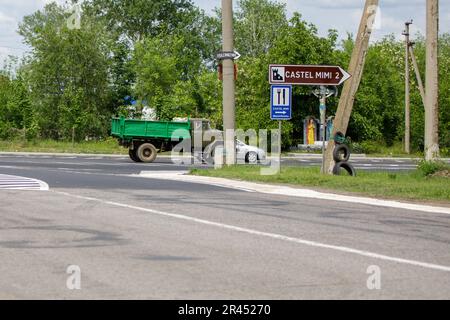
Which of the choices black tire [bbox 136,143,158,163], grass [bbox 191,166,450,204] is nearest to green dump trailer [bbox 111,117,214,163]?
black tire [bbox 136,143,158,163]

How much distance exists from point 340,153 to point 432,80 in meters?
3.46

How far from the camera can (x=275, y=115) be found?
2642cm

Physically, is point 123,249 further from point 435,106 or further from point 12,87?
point 12,87

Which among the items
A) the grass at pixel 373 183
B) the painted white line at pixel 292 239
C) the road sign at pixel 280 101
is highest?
the road sign at pixel 280 101

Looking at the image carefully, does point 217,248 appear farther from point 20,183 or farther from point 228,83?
point 228,83

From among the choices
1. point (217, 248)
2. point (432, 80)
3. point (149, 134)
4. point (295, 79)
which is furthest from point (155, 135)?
point (217, 248)

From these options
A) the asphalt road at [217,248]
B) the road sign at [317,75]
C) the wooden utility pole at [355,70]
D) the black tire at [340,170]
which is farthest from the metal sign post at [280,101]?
the asphalt road at [217,248]

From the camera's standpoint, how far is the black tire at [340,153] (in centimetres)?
2750

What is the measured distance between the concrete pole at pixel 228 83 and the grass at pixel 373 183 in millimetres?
3323

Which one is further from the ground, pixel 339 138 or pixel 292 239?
pixel 339 138

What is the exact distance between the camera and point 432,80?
1088 inches

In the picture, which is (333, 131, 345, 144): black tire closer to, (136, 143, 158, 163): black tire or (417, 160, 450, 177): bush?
(417, 160, 450, 177): bush

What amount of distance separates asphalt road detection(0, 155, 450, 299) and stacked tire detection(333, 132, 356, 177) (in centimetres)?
774

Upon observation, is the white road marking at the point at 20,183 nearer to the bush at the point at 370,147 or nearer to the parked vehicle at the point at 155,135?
the parked vehicle at the point at 155,135
